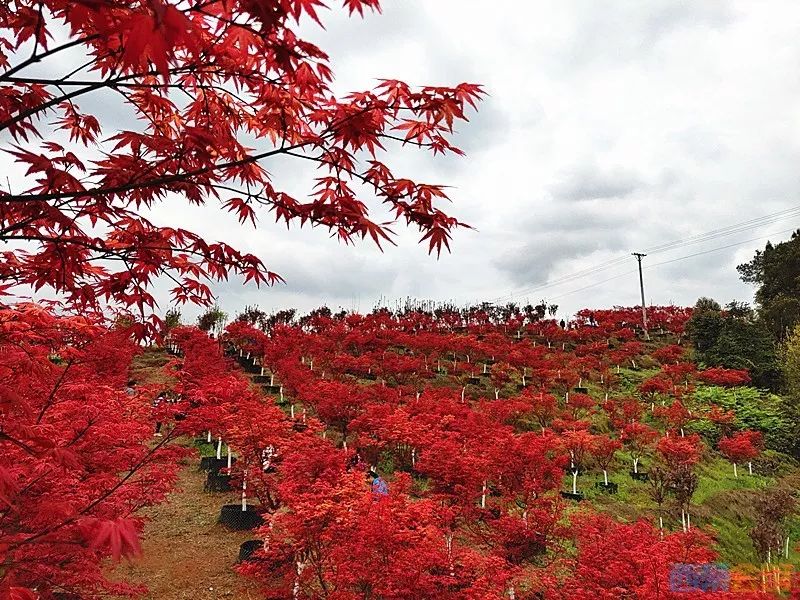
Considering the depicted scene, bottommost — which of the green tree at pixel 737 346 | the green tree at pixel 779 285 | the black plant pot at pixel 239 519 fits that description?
the black plant pot at pixel 239 519

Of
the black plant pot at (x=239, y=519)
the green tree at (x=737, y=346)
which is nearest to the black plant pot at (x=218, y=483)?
the black plant pot at (x=239, y=519)

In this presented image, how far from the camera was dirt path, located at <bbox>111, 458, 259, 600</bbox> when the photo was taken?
7977 millimetres

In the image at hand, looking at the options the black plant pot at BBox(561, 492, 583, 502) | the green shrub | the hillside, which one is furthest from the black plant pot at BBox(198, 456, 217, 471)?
the green shrub

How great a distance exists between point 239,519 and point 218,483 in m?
2.43

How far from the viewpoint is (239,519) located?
10.2 meters

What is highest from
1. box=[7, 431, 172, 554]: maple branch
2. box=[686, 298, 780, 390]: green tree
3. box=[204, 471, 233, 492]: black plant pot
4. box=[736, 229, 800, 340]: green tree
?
box=[736, 229, 800, 340]: green tree

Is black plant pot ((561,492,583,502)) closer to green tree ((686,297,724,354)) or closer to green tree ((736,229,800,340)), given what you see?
green tree ((686,297,724,354))

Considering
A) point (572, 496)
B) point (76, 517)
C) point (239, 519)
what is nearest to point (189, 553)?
point (239, 519)

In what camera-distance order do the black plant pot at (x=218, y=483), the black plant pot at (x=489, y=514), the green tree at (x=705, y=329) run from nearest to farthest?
the black plant pot at (x=489, y=514)
the black plant pot at (x=218, y=483)
the green tree at (x=705, y=329)

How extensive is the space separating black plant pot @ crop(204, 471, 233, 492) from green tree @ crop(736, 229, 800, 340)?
34.3m

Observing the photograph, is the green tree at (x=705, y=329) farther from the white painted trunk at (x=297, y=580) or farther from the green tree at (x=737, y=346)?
the white painted trunk at (x=297, y=580)

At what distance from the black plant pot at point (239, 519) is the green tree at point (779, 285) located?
3431 centimetres

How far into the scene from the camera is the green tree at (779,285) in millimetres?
31984

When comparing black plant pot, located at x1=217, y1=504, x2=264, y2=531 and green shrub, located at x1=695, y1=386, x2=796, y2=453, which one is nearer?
black plant pot, located at x1=217, y1=504, x2=264, y2=531
